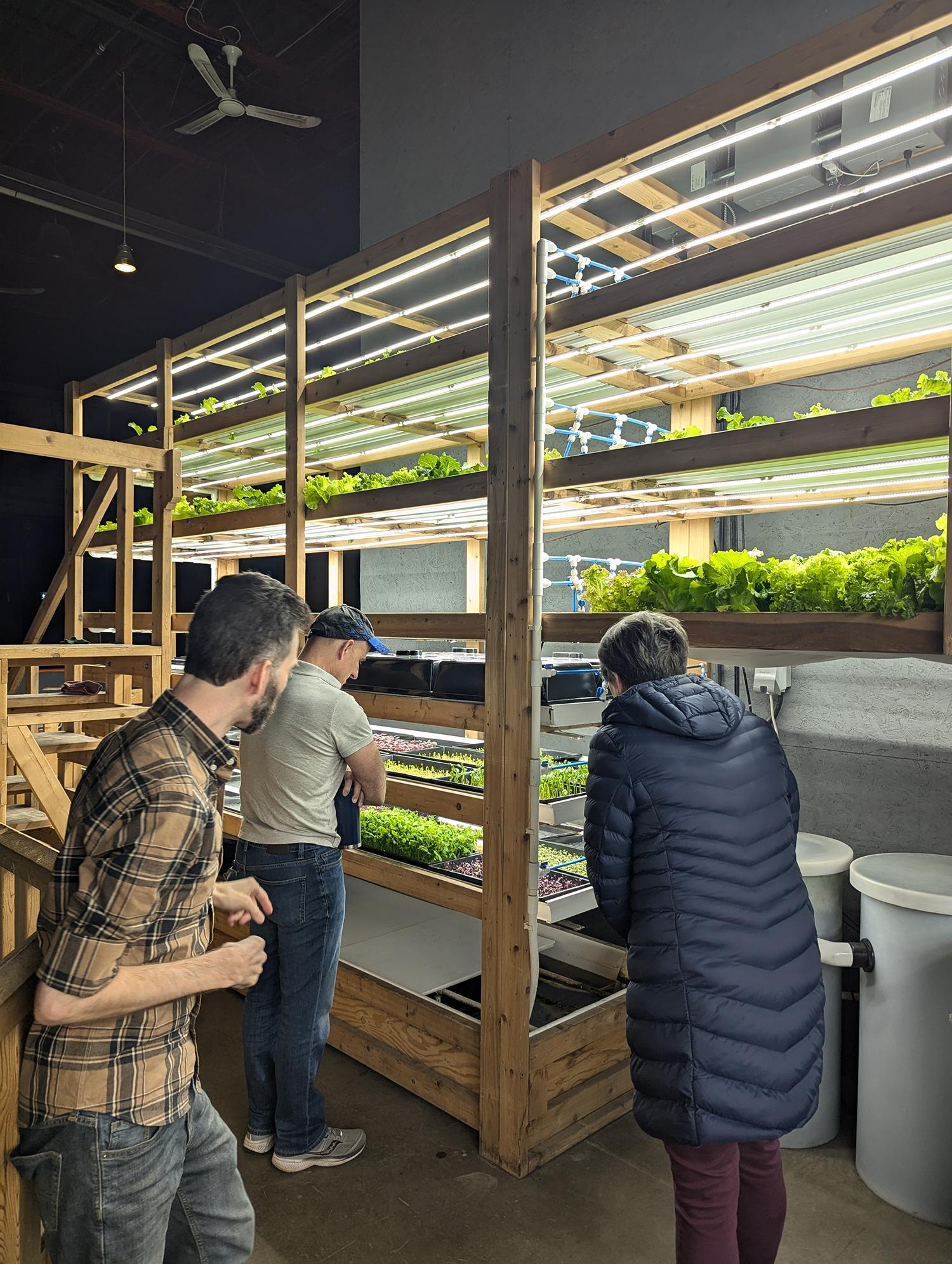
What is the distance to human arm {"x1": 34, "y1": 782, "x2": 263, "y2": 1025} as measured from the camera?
1354mm

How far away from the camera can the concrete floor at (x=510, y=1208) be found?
2.57m

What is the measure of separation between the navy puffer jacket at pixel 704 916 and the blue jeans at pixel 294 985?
1.19 meters

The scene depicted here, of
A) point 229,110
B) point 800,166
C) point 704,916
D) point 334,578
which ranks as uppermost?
point 229,110

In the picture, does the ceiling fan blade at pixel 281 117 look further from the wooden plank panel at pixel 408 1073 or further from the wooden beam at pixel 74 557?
the wooden plank panel at pixel 408 1073

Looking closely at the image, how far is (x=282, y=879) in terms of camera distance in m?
2.88

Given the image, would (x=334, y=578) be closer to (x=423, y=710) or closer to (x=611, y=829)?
(x=423, y=710)

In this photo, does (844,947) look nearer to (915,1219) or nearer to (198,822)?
(915,1219)

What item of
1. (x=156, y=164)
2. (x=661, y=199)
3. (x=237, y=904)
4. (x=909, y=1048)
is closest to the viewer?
(x=237, y=904)

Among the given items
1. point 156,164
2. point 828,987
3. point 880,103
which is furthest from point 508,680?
point 156,164

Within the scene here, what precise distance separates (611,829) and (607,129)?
390 cm

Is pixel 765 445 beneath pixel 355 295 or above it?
beneath

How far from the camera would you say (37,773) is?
10.5 ft

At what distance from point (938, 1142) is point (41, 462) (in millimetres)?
9303

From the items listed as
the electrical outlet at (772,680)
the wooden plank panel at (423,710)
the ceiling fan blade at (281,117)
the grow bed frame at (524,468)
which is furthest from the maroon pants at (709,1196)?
the ceiling fan blade at (281,117)
